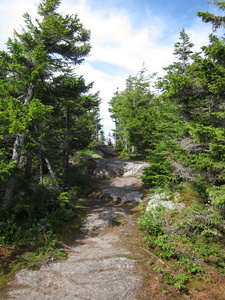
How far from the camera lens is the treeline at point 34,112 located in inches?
302

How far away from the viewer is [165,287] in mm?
5406

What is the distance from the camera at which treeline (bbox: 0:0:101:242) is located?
7.66 metres

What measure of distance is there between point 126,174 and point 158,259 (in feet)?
42.2

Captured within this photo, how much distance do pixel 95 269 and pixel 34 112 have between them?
6.81m

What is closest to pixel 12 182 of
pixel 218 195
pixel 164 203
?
pixel 164 203

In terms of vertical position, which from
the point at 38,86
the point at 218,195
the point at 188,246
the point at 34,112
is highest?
the point at 38,86

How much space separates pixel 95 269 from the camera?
20.1 feet

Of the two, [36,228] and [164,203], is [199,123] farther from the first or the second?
[36,228]

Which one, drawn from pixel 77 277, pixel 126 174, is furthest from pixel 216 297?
pixel 126 174

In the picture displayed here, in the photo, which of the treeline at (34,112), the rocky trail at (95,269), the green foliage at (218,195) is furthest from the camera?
the treeline at (34,112)

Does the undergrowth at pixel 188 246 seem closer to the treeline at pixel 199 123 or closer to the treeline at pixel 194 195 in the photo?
the treeline at pixel 194 195

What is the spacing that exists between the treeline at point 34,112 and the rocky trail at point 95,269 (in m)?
2.24

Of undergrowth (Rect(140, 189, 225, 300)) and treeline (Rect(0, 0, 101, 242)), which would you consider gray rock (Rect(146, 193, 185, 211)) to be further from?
treeline (Rect(0, 0, 101, 242))

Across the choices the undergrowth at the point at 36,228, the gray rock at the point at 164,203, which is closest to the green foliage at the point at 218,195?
the gray rock at the point at 164,203
